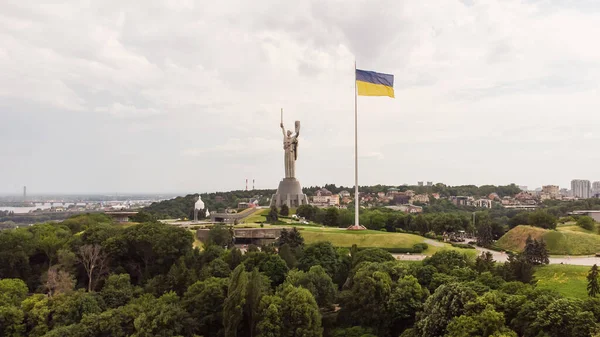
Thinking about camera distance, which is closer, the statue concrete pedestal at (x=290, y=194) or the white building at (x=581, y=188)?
the statue concrete pedestal at (x=290, y=194)

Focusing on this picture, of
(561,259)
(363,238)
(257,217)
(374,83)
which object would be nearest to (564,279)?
(561,259)

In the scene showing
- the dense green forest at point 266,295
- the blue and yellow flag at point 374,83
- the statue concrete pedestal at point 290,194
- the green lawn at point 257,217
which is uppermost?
the blue and yellow flag at point 374,83

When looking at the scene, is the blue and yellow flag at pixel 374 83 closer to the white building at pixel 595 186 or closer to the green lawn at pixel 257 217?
the green lawn at pixel 257 217

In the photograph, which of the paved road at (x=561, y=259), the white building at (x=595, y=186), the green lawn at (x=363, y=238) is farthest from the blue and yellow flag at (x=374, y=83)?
the white building at (x=595, y=186)

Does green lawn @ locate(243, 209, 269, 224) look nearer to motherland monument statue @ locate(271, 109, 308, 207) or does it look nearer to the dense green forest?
motherland monument statue @ locate(271, 109, 308, 207)

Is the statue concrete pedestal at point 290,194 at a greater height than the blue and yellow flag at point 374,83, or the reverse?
the blue and yellow flag at point 374,83

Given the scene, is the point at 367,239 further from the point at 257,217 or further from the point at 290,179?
the point at 290,179

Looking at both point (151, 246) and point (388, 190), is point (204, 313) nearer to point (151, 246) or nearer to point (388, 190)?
point (151, 246)

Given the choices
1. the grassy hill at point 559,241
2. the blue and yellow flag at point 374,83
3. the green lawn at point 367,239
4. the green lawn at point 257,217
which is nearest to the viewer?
the grassy hill at point 559,241
